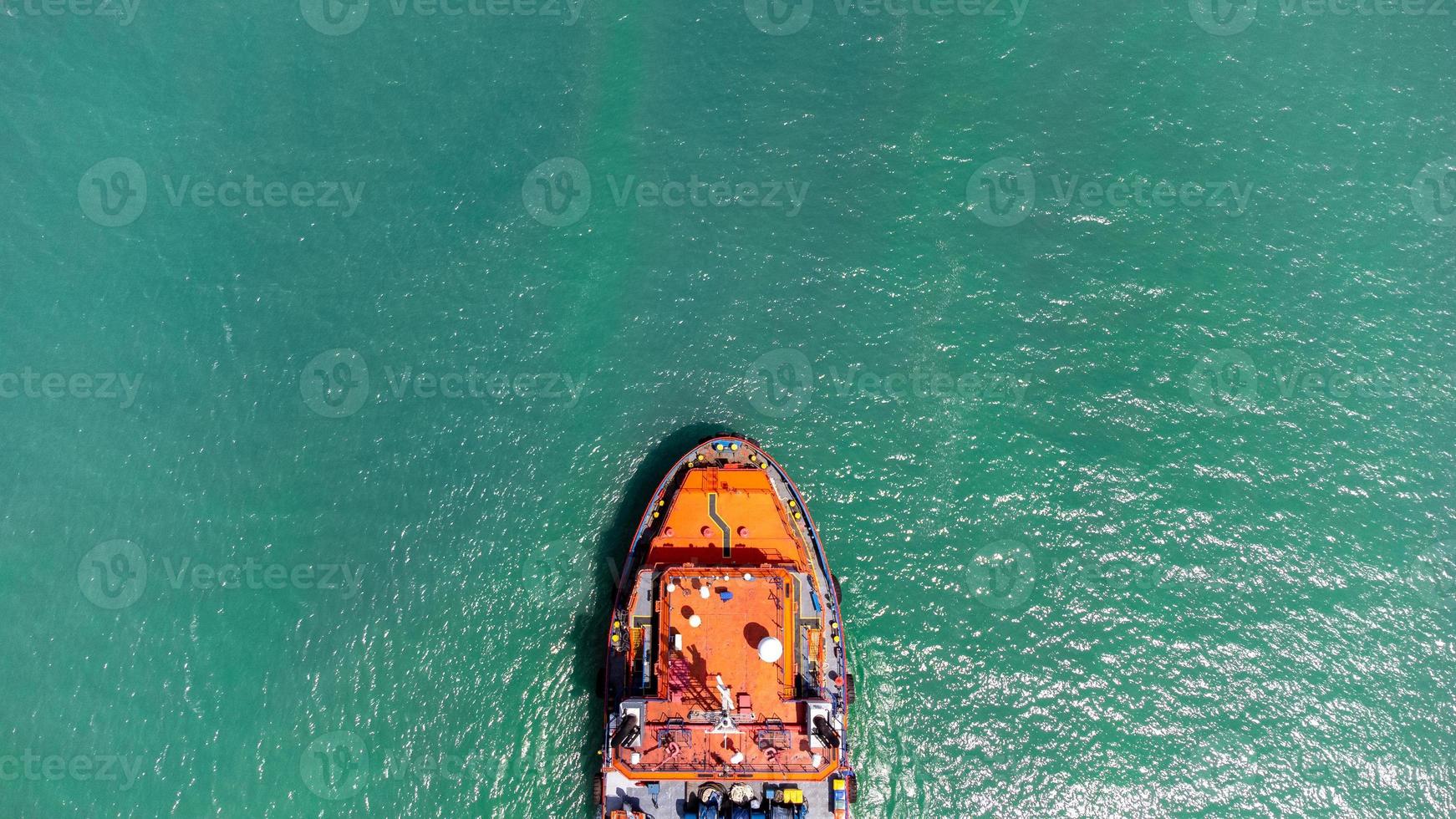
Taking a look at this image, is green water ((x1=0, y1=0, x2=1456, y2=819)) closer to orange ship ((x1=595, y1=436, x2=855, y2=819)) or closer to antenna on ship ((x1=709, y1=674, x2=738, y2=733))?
orange ship ((x1=595, y1=436, x2=855, y2=819))

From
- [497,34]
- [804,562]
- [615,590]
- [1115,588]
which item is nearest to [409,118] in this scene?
[497,34]

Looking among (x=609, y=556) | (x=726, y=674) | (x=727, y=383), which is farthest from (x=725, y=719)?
(x=727, y=383)

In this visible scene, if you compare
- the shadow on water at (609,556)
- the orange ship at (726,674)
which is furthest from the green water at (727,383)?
the orange ship at (726,674)

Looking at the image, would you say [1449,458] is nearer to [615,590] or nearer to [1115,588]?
[1115,588]

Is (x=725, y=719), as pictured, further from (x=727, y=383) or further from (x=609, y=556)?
(x=727, y=383)

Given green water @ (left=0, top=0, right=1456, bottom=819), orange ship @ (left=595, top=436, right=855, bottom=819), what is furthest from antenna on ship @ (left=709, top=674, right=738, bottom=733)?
green water @ (left=0, top=0, right=1456, bottom=819)

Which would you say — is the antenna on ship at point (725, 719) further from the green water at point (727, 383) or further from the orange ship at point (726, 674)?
the green water at point (727, 383)
